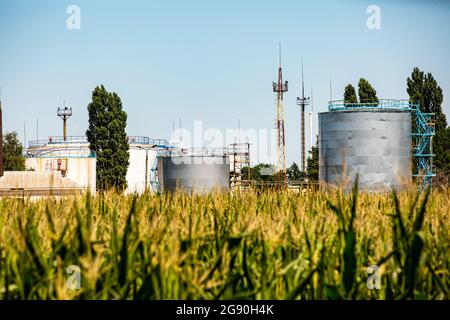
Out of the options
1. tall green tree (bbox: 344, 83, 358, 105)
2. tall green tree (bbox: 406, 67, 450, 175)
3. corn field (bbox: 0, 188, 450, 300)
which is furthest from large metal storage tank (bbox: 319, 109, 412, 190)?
tall green tree (bbox: 406, 67, 450, 175)

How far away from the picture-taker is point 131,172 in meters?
63.5

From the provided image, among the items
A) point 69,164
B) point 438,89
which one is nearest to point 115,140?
point 69,164

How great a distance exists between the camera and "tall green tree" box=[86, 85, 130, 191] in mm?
55691

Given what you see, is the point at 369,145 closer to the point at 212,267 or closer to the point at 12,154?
the point at 212,267

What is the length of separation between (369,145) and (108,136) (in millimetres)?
34286

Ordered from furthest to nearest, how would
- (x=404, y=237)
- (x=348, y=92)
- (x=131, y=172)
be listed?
(x=131, y=172) < (x=348, y=92) < (x=404, y=237)

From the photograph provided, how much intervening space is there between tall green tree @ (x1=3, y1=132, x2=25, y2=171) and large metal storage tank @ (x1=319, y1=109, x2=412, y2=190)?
42206mm

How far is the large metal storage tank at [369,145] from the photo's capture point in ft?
89.1

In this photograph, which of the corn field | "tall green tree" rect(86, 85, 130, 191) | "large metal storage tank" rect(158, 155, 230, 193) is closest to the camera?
the corn field

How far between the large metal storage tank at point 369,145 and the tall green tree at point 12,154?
4221cm

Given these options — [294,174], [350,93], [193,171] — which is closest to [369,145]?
[193,171]

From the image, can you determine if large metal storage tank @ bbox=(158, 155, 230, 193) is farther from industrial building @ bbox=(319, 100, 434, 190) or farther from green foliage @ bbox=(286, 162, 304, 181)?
green foliage @ bbox=(286, 162, 304, 181)
